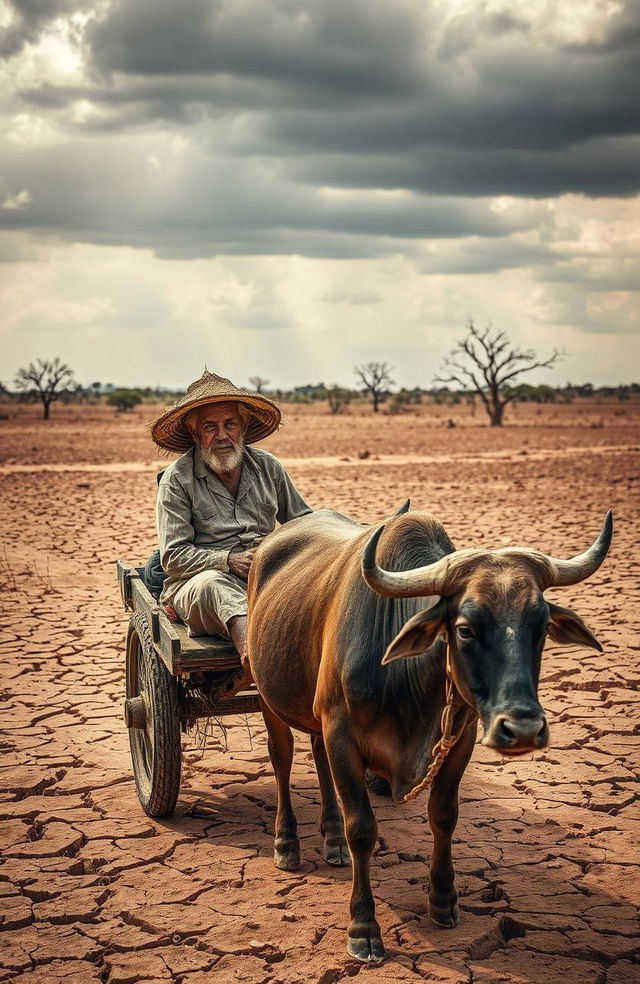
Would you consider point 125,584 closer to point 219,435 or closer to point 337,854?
point 219,435

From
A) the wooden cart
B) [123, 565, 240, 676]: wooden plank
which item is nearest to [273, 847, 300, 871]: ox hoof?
the wooden cart

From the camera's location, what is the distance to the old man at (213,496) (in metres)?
5.01

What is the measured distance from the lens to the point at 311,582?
415 cm

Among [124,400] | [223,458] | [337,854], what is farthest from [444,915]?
[124,400]

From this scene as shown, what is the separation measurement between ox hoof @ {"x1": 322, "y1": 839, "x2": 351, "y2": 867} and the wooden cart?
80cm

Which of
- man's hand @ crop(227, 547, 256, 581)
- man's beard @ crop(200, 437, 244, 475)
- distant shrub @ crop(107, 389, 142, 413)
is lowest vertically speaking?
man's hand @ crop(227, 547, 256, 581)

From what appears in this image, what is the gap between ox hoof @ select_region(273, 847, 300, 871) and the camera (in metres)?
4.43

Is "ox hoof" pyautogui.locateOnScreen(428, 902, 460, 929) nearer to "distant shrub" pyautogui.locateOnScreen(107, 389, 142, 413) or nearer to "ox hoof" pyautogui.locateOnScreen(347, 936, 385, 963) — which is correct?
"ox hoof" pyautogui.locateOnScreen(347, 936, 385, 963)

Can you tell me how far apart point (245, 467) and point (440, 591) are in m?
2.56

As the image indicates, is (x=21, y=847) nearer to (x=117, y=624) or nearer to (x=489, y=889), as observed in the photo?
(x=489, y=889)

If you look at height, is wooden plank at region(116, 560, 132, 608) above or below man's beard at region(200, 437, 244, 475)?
below

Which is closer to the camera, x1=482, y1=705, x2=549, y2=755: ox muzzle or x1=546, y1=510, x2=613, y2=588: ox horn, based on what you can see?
x1=482, y1=705, x2=549, y2=755: ox muzzle

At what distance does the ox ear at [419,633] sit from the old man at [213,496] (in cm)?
175

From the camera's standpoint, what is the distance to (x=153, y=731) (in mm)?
4703
